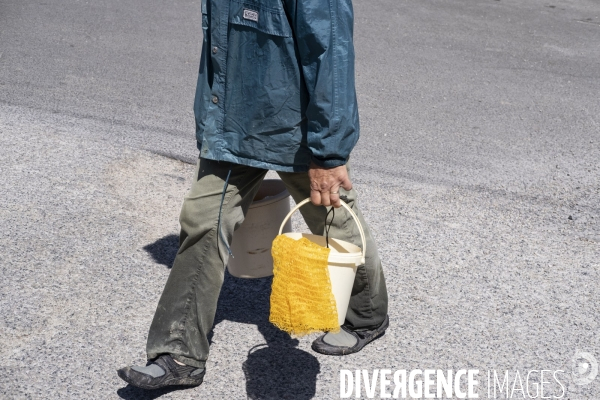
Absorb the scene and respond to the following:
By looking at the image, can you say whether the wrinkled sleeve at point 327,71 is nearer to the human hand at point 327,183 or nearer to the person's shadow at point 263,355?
the human hand at point 327,183

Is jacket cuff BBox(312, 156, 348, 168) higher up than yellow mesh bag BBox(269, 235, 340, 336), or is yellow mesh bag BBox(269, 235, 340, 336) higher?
jacket cuff BBox(312, 156, 348, 168)

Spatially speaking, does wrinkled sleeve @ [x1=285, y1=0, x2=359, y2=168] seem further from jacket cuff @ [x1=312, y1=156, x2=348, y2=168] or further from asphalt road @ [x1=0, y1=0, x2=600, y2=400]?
asphalt road @ [x1=0, y1=0, x2=600, y2=400]

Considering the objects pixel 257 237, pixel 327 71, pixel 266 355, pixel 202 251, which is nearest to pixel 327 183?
pixel 327 71

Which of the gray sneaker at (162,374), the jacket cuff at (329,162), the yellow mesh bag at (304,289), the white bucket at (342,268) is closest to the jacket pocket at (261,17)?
the jacket cuff at (329,162)

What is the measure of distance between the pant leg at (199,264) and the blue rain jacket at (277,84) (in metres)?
0.14

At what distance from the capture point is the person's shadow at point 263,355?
323 cm

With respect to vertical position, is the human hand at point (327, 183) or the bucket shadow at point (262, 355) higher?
the human hand at point (327, 183)

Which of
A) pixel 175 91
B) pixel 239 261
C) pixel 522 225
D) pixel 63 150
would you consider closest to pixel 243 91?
pixel 239 261

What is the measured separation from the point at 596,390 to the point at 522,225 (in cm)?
167

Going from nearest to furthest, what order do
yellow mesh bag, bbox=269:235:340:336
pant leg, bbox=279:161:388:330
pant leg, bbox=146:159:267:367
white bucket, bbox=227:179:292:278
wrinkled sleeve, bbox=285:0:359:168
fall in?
wrinkled sleeve, bbox=285:0:359:168 < yellow mesh bag, bbox=269:235:340:336 < pant leg, bbox=146:159:267:367 < pant leg, bbox=279:161:388:330 < white bucket, bbox=227:179:292:278

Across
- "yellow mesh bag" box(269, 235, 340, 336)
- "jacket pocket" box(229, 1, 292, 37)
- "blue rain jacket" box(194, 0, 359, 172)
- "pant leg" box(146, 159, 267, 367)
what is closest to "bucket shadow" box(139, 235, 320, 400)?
"pant leg" box(146, 159, 267, 367)

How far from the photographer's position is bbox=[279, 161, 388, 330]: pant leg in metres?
3.23

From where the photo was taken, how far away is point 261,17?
2848 mm

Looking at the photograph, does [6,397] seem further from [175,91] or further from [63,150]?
[175,91]
